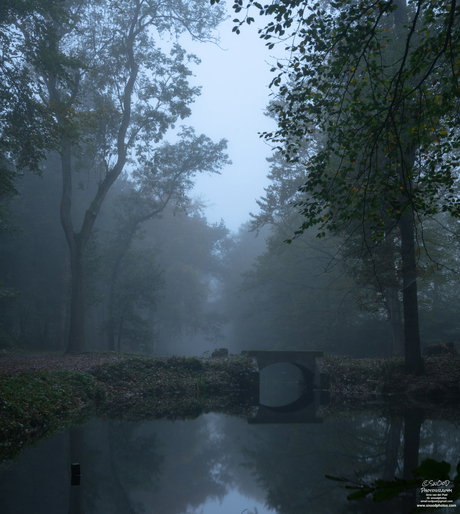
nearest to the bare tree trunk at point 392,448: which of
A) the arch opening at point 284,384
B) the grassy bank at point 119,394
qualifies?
the grassy bank at point 119,394

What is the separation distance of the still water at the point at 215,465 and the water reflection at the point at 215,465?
0.06ft

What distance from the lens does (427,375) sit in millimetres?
15461

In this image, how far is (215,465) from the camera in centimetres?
782

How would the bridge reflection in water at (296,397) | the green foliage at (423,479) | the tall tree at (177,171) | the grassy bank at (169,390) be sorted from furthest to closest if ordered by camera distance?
the tall tree at (177,171)
the bridge reflection in water at (296,397)
the grassy bank at (169,390)
the green foliage at (423,479)

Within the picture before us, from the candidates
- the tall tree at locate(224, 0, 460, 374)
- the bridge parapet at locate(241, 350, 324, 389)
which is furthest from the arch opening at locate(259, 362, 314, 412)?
the tall tree at locate(224, 0, 460, 374)

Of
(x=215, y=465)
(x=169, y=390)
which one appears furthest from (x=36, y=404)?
(x=169, y=390)

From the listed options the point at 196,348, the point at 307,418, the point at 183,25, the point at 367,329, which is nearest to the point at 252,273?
the point at 367,329

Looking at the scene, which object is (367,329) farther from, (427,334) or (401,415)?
(401,415)

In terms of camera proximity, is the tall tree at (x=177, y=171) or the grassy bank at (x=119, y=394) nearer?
the grassy bank at (x=119, y=394)

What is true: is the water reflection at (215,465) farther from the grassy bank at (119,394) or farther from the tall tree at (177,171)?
the tall tree at (177,171)

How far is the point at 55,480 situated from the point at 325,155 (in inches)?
278

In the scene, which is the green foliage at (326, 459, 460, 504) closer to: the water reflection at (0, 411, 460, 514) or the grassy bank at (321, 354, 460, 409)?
the water reflection at (0, 411, 460, 514)

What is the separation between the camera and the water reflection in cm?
561

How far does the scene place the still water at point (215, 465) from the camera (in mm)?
5609
